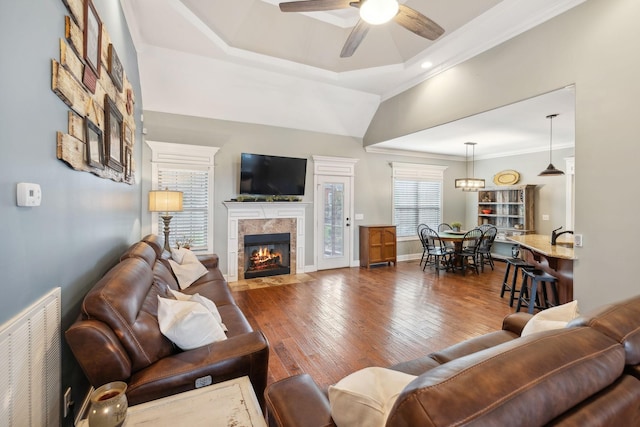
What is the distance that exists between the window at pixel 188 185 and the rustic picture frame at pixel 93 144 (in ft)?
9.19

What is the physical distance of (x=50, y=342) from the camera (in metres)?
1.28

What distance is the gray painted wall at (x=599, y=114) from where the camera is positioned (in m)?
2.40

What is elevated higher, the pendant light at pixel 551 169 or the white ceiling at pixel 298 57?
the white ceiling at pixel 298 57

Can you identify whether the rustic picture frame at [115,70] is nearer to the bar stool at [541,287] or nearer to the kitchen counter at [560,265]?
the kitchen counter at [560,265]

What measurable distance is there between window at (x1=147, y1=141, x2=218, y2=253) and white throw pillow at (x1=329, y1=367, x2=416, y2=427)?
4546 millimetres

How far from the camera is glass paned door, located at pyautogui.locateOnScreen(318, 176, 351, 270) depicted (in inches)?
240

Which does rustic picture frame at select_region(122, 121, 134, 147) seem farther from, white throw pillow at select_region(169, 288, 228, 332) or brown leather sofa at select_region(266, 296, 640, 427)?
brown leather sofa at select_region(266, 296, 640, 427)

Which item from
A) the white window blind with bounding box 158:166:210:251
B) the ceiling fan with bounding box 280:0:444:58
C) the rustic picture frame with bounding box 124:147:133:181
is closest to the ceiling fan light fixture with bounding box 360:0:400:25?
the ceiling fan with bounding box 280:0:444:58

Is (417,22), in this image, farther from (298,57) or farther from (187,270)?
(187,270)

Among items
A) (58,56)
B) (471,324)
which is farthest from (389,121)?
(58,56)

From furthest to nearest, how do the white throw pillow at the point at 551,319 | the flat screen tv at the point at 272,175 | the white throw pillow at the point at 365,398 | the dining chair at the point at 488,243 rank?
1. the dining chair at the point at 488,243
2. the flat screen tv at the point at 272,175
3. the white throw pillow at the point at 551,319
4. the white throw pillow at the point at 365,398

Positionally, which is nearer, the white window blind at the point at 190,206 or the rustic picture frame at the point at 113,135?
the rustic picture frame at the point at 113,135

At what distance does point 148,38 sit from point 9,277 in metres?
3.82

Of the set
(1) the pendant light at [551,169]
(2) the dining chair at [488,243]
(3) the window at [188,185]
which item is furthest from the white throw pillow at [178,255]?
(2) the dining chair at [488,243]
